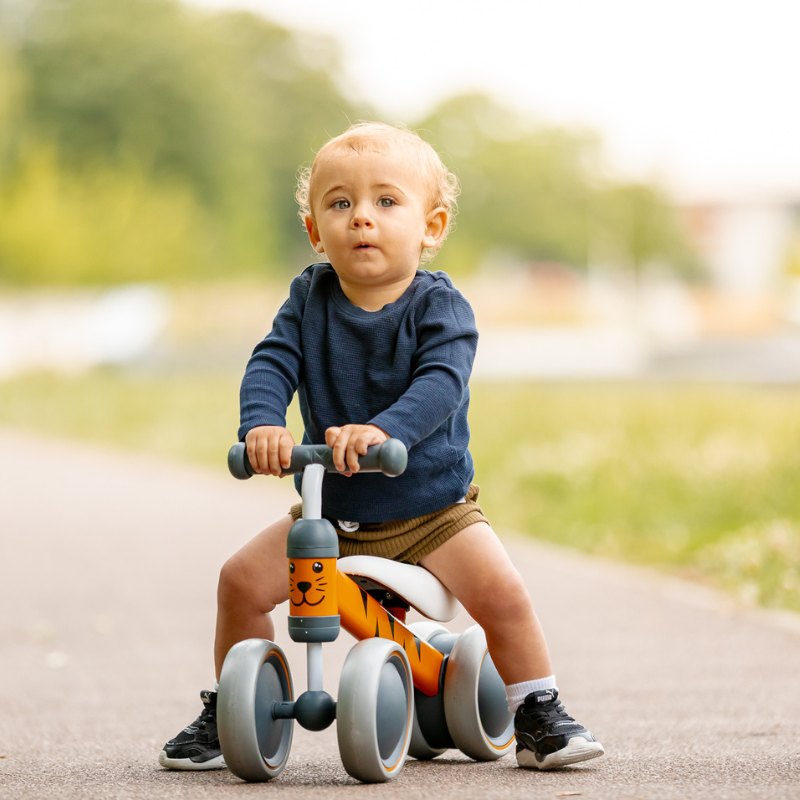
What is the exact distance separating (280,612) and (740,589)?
2.50 m

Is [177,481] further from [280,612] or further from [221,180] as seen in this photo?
[221,180]

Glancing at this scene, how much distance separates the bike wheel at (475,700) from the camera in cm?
327

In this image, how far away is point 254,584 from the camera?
309 cm

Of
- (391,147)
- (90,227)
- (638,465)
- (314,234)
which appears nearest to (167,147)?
(90,227)

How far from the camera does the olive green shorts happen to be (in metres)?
3.06

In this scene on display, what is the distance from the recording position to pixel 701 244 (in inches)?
2955

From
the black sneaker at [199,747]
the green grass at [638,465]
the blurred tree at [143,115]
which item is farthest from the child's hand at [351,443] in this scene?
the blurred tree at [143,115]

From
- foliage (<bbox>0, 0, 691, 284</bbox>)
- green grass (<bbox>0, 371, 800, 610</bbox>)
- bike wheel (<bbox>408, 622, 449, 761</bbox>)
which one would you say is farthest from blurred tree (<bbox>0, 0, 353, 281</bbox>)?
bike wheel (<bbox>408, 622, 449, 761</bbox>)

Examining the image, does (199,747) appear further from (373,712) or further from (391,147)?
(391,147)

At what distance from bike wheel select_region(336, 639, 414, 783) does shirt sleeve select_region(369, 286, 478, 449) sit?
1.61 feet

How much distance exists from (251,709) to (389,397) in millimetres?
780

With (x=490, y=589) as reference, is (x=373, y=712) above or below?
below

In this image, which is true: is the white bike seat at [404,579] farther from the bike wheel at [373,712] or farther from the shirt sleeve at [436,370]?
the shirt sleeve at [436,370]

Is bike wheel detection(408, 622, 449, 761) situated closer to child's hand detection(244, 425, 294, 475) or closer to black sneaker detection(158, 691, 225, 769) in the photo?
black sneaker detection(158, 691, 225, 769)
